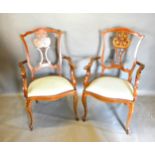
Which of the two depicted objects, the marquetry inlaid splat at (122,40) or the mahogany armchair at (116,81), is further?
the marquetry inlaid splat at (122,40)

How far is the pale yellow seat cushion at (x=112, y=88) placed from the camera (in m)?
1.67

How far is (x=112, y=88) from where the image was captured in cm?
173

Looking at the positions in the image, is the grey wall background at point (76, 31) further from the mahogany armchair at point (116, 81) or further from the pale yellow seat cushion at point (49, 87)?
the pale yellow seat cushion at point (49, 87)

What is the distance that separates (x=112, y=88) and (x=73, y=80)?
0.38 meters

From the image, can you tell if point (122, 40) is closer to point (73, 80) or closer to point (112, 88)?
point (112, 88)

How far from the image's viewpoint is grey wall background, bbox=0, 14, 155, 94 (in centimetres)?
192

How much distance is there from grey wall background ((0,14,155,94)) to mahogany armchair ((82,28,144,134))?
5.2 inches

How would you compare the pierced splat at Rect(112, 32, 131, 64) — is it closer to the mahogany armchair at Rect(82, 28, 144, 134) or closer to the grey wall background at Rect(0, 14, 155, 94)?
the mahogany armchair at Rect(82, 28, 144, 134)

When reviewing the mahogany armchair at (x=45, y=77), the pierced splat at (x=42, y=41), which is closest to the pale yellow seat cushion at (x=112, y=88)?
the mahogany armchair at (x=45, y=77)

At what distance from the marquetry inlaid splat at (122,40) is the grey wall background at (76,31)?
0.14 meters

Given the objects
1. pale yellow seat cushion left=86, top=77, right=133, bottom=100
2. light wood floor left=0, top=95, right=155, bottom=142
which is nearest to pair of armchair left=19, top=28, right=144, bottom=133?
pale yellow seat cushion left=86, top=77, right=133, bottom=100
